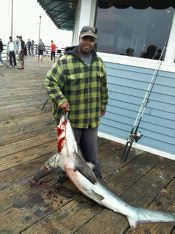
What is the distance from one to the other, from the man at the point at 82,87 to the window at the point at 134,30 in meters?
1.92

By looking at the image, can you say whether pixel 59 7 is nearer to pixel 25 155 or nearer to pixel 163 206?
pixel 25 155

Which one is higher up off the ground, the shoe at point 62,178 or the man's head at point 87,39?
the man's head at point 87,39

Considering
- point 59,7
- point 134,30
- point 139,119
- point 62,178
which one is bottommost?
point 62,178

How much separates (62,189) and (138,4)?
3.50 meters

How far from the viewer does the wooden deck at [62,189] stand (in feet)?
10.0

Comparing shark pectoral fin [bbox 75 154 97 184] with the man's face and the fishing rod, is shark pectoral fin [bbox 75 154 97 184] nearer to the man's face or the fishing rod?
the man's face

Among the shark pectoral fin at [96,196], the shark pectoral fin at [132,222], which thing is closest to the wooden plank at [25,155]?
the shark pectoral fin at [96,196]

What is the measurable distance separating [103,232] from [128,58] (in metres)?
3.28

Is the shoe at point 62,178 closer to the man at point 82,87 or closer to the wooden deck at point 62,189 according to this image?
the wooden deck at point 62,189

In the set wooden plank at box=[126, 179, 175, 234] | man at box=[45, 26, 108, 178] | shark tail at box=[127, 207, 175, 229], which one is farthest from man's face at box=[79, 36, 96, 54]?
wooden plank at box=[126, 179, 175, 234]

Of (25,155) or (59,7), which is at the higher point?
(59,7)

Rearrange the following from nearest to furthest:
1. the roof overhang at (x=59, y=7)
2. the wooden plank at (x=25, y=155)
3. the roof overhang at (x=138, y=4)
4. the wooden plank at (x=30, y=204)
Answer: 1. the wooden plank at (x=30, y=204)
2. the wooden plank at (x=25, y=155)
3. the roof overhang at (x=138, y=4)
4. the roof overhang at (x=59, y=7)

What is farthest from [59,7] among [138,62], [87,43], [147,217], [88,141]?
[147,217]

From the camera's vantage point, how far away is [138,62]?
5.21 meters
